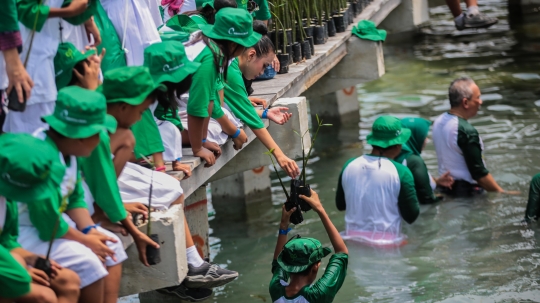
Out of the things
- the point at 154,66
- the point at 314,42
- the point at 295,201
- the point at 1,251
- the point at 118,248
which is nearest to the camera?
the point at 1,251

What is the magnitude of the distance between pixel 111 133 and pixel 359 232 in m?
3.79

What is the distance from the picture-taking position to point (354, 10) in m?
11.5

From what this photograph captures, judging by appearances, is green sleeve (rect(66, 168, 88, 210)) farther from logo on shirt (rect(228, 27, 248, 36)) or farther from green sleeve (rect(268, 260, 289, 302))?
logo on shirt (rect(228, 27, 248, 36))

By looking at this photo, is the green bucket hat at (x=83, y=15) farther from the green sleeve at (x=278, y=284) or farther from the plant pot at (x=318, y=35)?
the plant pot at (x=318, y=35)

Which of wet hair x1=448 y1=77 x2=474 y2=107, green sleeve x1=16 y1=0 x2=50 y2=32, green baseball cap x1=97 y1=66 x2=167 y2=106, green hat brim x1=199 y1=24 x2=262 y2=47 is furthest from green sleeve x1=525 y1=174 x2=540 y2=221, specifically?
green sleeve x1=16 y1=0 x2=50 y2=32

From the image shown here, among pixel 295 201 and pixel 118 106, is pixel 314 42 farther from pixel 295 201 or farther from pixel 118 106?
pixel 118 106

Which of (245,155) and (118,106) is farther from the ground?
(118,106)

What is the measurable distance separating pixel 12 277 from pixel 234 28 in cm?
233

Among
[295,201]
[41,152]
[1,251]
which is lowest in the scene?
[295,201]

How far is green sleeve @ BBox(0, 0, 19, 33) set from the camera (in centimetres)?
422

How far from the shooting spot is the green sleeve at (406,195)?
24.7 feet

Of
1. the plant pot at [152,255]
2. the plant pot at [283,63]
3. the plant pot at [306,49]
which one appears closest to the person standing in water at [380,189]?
the plant pot at [283,63]

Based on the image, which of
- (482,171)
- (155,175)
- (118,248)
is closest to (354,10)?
(482,171)

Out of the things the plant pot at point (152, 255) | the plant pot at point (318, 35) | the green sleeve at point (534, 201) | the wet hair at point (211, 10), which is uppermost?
the wet hair at point (211, 10)
